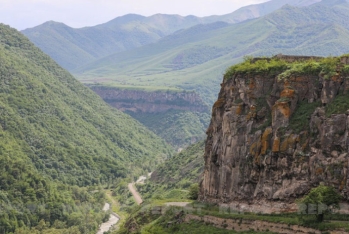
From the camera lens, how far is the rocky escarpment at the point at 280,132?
56809 mm

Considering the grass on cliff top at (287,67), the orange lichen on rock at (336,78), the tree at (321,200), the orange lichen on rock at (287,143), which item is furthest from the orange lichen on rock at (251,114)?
the tree at (321,200)

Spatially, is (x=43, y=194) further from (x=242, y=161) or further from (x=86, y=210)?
(x=242, y=161)

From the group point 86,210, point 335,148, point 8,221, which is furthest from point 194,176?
point 335,148

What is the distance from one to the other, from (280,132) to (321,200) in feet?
31.4

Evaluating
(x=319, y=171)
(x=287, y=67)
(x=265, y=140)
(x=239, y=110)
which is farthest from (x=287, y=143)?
(x=287, y=67)

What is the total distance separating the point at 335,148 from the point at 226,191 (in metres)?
13.8

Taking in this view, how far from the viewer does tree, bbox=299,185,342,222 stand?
52.9m

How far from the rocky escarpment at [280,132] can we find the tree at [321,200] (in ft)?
4.09

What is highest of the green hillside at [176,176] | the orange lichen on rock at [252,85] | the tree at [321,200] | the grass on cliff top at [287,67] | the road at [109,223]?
the grass on cliff top at [287,67]

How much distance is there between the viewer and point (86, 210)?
161125mm

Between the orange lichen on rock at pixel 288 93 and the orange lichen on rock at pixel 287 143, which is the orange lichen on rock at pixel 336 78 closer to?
the orange lichen on rock at pixel 288 93

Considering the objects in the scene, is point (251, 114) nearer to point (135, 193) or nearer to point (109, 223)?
point (109, 223)

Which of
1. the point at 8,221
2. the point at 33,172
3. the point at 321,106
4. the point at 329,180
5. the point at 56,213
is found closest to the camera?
the point at 329,180

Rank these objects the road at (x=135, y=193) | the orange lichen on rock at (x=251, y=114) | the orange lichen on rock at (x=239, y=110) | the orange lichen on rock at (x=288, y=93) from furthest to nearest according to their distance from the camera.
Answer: the road at (x=135, y=193)
the orange lichen on rock at (x=239, y=110)
the orange lichen on rock at (x=251, y=114)
the orange lichen on rock at (x=288, y=93)
